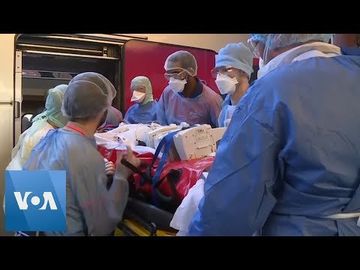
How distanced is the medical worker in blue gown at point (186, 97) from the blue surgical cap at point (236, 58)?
23 cm

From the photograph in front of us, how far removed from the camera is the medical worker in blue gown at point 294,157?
0.81 meters

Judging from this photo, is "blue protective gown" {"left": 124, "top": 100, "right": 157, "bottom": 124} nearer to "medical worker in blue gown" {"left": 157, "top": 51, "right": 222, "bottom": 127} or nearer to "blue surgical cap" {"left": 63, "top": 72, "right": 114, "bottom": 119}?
"medical worker in blue gown" {"left": 157, "top": 51, "right": 222, "bottom": 127}

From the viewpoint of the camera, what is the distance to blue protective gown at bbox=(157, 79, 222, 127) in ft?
6.69

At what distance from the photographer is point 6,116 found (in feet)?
5.51

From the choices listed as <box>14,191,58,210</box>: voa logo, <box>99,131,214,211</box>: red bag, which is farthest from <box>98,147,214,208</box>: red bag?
<box>14,191,58,210</box>: voa logo

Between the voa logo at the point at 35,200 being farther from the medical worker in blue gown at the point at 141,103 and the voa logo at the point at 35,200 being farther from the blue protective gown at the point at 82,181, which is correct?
the medical worker in blue gown at the point at 141,103

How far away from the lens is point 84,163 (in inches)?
48.6

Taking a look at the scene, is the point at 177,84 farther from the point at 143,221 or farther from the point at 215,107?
the point at 143,221

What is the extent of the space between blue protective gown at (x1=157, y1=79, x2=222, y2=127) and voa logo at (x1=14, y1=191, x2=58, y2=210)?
977mm

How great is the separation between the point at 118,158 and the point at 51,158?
267 millimetres

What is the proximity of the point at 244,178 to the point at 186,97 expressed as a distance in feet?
4.37

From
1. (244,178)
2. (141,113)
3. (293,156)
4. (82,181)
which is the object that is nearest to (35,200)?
(82,181)
